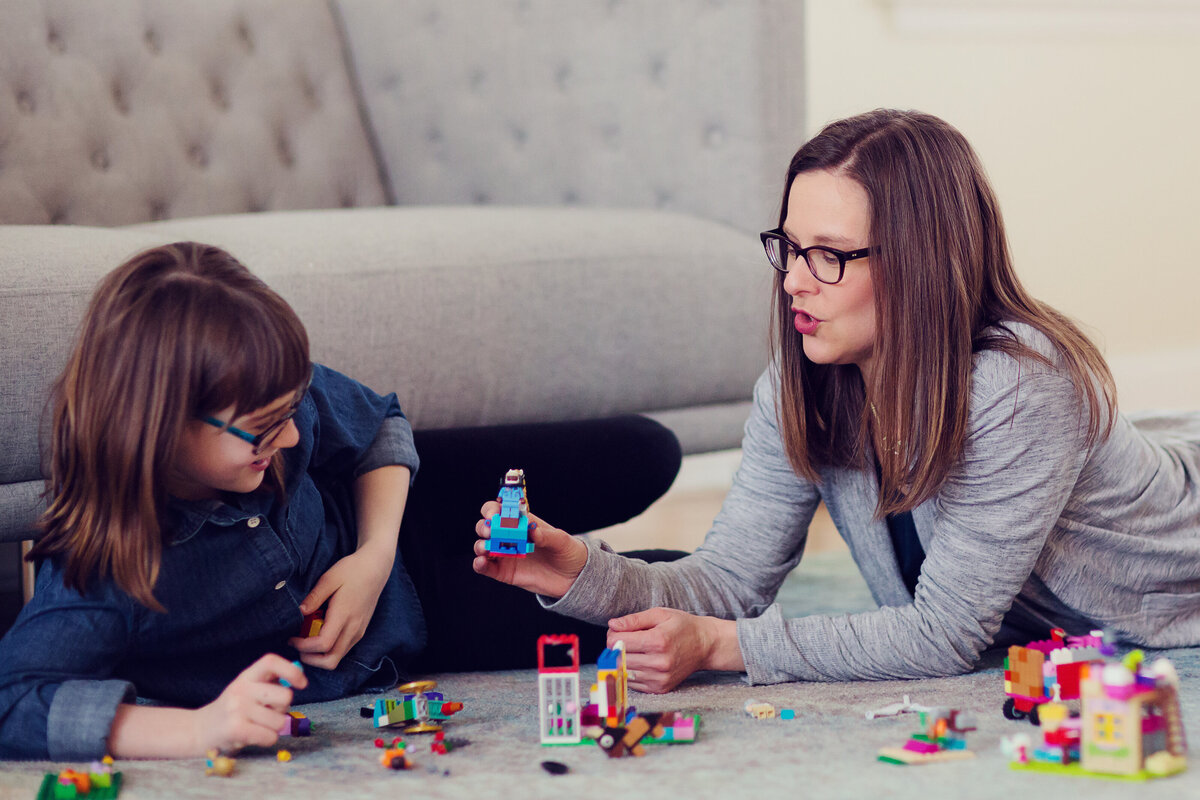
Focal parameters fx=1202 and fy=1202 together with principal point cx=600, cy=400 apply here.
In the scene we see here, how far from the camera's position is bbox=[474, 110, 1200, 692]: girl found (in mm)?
1027

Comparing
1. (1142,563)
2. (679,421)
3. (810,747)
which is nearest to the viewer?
(810,747)

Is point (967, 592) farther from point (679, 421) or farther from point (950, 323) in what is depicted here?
point (679, 421)

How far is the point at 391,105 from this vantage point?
2098mm

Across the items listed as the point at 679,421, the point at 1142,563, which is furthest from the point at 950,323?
the point at 679,421

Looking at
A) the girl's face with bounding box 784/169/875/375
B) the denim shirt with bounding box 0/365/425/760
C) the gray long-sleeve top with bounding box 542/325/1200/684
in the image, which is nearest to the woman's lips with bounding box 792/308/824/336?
the girl's face with bounding box 784/169/875/375

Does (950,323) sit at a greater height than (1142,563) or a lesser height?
greater

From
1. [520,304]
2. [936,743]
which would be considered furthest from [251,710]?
[520,304]

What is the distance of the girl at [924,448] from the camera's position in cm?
103

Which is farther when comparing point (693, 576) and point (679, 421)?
point (679, 421)

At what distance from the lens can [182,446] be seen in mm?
932

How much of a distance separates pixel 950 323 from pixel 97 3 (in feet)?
4.54

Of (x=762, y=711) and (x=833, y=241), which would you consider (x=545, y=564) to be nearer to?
(x=762, y=711)

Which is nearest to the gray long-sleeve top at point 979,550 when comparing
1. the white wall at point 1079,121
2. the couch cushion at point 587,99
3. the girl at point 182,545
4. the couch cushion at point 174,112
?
the girl at point 182,545

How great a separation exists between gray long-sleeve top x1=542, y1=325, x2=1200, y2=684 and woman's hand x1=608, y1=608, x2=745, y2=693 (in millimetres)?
22
